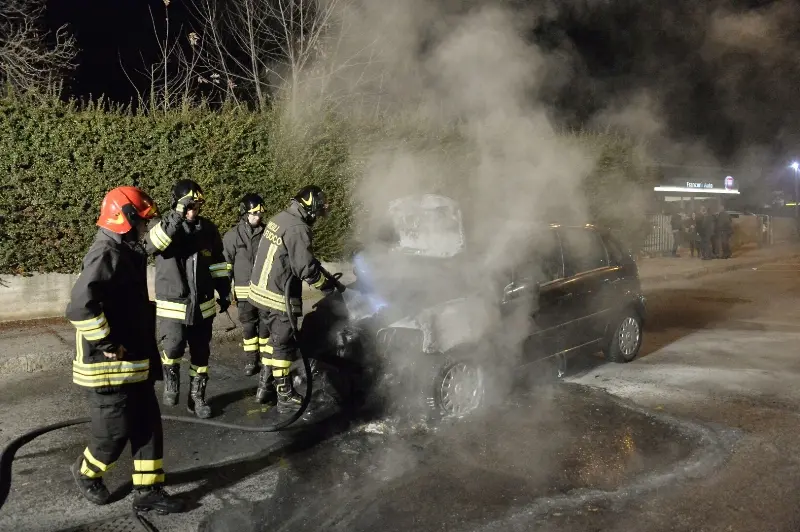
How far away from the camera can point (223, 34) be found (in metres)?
14.7

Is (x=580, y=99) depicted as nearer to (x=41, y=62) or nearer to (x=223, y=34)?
(x=223, y=34)

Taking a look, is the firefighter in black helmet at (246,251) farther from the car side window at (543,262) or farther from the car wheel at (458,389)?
the car side window at (543,262)

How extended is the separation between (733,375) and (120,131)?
854 cm

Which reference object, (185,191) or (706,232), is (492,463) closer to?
(185,191)

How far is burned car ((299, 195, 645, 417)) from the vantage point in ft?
17.3

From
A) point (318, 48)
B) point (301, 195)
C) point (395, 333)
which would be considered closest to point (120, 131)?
point (318, 48)

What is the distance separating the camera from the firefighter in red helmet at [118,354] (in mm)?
3549

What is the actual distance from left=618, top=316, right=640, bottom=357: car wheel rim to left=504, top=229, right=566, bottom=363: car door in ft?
3.91

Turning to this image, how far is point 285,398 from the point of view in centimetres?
555

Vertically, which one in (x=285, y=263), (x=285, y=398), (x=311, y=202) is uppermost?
(x=311, y=202)

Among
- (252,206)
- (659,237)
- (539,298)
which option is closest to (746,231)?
(659,237)

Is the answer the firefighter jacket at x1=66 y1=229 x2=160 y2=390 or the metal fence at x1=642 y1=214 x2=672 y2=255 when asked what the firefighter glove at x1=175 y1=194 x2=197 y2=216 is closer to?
the firefighter jacket at x1=66 y1=229 x2=160 y2=390

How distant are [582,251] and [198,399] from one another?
392 centimetres

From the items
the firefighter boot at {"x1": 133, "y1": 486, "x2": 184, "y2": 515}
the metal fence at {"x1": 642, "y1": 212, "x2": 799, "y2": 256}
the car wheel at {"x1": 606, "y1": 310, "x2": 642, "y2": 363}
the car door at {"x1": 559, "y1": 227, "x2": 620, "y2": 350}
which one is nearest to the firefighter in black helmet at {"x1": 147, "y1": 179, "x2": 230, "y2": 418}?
the firefighter boot at {"x1": 133, "y1": 486, "x2": 184, "y2": 515}
